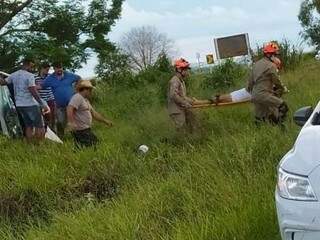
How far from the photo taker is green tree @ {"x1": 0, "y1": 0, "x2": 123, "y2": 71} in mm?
21484

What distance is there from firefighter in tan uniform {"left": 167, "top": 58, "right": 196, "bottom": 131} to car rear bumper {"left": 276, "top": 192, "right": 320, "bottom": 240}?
663 centimetres

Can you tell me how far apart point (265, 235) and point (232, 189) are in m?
1.01

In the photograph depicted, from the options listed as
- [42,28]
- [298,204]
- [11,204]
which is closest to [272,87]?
[11,204]

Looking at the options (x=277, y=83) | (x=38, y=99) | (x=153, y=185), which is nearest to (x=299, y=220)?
(x=153, y=185)

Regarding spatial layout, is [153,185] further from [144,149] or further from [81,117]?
[81,117]

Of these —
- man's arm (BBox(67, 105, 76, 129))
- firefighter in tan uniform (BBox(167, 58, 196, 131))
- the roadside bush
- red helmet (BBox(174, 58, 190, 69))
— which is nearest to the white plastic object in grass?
firefighter in tan uniform (BBox(167, 58, 196, 131))

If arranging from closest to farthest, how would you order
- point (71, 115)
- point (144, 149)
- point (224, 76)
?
point (144, 149) < point (71, 115) < point (224, 76)

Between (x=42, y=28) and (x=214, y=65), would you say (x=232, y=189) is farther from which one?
(x=42, y=28)

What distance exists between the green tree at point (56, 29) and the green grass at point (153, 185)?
34.5 feet

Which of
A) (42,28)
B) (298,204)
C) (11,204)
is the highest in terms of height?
(42,28)

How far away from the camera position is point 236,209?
539 centimetres

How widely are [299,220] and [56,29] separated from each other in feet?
64.8

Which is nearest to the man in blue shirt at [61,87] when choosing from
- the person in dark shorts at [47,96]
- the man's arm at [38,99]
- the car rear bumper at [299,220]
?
the person in dark shorts at [47,96]

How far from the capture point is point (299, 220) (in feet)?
12.4
